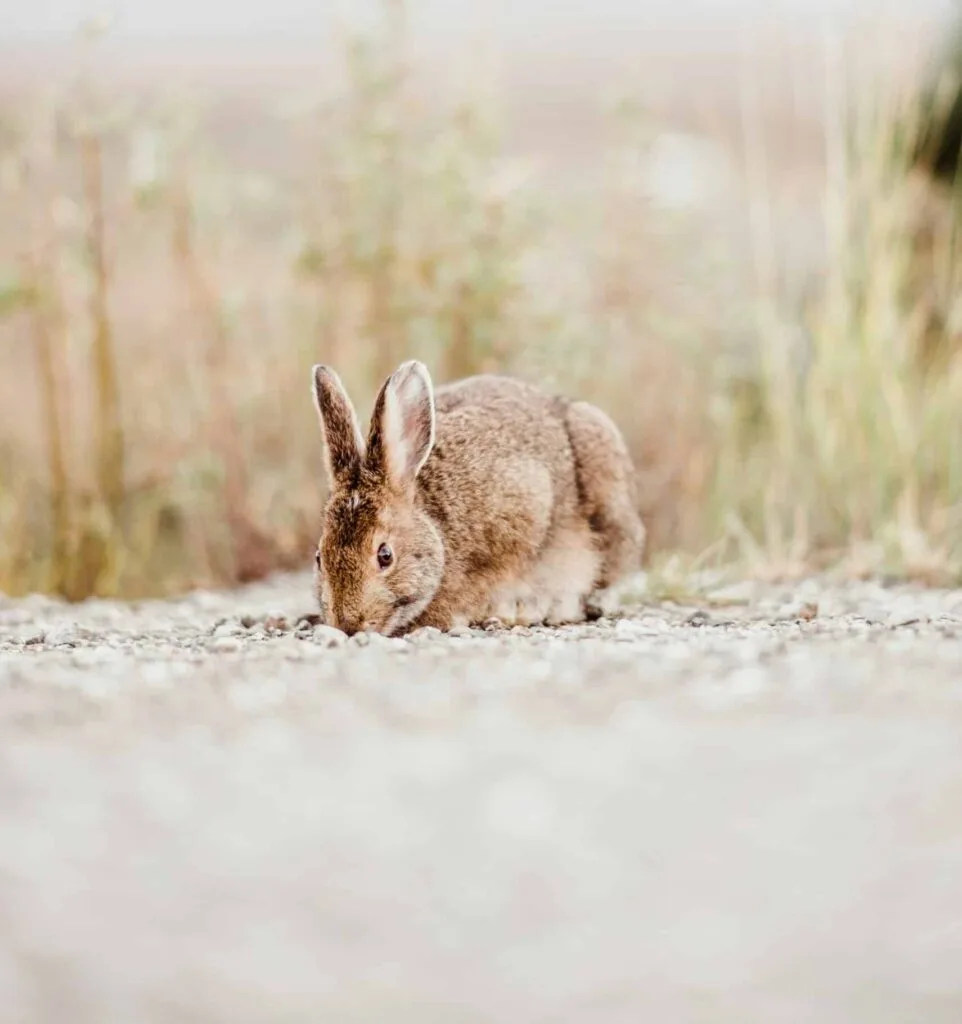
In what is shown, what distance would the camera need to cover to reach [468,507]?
477cm

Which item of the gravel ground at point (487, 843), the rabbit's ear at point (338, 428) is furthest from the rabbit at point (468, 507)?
the gravel ground at point (487, 843)

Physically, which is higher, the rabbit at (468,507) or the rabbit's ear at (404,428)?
the rabbit's ear at (404,428)

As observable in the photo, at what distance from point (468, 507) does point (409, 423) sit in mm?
341

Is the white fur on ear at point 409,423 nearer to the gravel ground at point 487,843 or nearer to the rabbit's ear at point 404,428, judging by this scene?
the rabbit's ear at point 404,428

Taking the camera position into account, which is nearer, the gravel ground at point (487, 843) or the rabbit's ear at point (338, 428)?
the gravel ground at point (487, 843)

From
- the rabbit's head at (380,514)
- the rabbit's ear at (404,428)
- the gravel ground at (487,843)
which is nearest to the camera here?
the gravel ground at (487,843)

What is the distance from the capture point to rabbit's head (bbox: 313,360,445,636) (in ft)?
14.1

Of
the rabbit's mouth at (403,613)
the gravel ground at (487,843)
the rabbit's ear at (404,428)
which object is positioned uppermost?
the rabbit's ear at (404,428)

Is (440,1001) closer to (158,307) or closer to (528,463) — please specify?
(528,463)

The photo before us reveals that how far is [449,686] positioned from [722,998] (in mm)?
1163

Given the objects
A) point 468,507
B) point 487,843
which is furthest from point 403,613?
point 487,843

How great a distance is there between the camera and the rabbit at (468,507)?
173 inches

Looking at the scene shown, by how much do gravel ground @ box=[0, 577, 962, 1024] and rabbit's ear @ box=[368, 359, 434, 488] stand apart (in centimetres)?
113

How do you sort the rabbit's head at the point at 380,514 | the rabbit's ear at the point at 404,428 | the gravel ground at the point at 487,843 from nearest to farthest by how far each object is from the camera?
the gravel ground at the point at 487,843
the rabbit's head at the point at 380,514
the rabbit's ear at the point at 404,428
